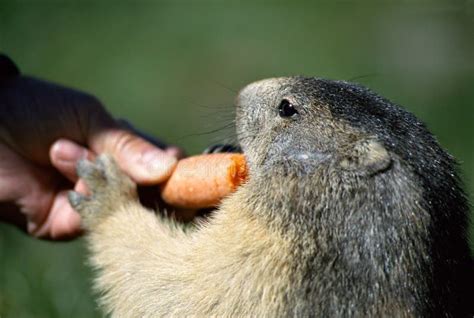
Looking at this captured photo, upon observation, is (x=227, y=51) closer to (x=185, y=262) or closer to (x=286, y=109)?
(x=286, y=109)

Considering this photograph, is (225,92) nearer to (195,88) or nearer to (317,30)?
(195,88)

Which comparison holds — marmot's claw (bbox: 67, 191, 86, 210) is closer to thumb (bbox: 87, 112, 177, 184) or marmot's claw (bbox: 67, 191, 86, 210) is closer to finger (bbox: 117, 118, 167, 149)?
thumb (bbox: 87, 112, 177, 184)

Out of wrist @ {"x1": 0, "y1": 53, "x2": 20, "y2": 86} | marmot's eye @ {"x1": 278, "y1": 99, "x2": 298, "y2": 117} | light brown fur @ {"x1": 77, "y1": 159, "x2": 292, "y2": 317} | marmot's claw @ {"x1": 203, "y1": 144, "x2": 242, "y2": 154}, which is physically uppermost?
marmot's eye @ {"x1": 278, "y1": 99, "x2": 298, "y2": 117}

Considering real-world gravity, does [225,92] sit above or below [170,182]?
below

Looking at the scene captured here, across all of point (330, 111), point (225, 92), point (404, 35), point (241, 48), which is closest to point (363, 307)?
point (330, 111)

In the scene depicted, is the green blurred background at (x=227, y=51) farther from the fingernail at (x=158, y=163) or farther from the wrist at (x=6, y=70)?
the fingernail at (x=158, y=163)

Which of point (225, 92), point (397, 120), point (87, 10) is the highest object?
point (397, 120)

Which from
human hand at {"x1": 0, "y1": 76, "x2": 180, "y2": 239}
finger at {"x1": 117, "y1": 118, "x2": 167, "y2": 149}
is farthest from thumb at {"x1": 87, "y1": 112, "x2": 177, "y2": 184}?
finger at {"x1": 117, "y1": 118, "x2": 167, "y2": 149}
